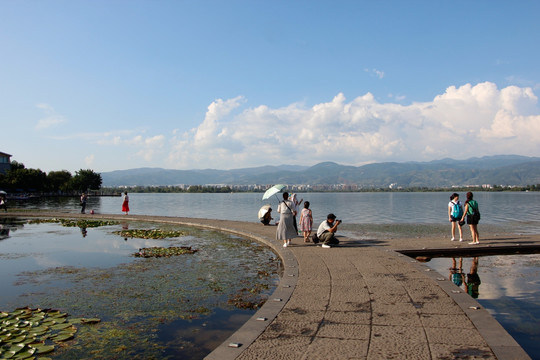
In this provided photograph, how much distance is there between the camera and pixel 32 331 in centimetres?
688

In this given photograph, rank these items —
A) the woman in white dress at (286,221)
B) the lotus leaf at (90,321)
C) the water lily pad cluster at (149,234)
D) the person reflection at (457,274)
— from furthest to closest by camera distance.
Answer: the water lily pad cluster at (149,234)
the woman in white dress at (286,221)
the person reflection at (457,274)
the lotus leaf at (90,321)

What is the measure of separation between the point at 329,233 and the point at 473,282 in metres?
5.43

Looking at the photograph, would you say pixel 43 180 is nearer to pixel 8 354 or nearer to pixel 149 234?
pixel 149 234

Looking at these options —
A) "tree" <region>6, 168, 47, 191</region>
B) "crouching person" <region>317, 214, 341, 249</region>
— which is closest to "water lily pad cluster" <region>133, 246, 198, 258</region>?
"crouching person" <region>317, 214, 341, 249</region>

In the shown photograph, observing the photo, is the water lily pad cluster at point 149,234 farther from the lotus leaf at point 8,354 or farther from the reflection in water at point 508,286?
the lotus leaf at point 8,354

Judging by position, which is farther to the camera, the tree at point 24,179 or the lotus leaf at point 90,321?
the tree at point 24,179

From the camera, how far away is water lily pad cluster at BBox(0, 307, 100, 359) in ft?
20.0

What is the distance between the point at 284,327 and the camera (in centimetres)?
617

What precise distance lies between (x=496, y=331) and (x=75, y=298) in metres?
8.81

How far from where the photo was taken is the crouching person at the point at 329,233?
1486cm

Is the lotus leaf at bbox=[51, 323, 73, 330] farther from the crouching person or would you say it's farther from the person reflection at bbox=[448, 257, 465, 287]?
the crouching person

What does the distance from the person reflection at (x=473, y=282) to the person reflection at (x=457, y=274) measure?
180mm

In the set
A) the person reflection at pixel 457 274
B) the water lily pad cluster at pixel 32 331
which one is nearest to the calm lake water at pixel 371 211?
the person reflection at pixel 457 274

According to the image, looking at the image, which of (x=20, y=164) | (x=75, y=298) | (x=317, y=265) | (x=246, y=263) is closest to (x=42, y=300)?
(x=75, y=298)
